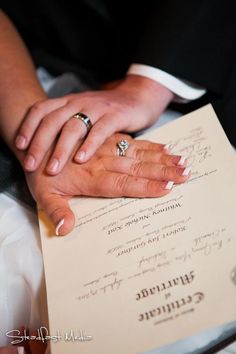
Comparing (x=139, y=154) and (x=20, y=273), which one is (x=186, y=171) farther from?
(x=20, y=273)

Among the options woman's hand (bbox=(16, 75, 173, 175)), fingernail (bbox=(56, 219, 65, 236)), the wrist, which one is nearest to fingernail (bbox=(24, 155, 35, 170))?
woman's hand (bbox=(16, 75, 173, 175))

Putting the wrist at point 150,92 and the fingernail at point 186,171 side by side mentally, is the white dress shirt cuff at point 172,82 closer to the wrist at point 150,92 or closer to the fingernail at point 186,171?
the wrist at point 150,92

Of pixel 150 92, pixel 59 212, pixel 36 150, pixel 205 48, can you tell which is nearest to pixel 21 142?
pixel 36 150

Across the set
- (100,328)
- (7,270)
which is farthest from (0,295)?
(100,328)

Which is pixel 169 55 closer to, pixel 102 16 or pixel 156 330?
pixel 102 16

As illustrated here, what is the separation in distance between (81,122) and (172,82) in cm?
20

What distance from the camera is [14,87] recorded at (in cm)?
69

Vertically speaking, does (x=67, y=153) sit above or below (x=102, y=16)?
below

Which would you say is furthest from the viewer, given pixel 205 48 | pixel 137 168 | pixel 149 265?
pixel 205 48

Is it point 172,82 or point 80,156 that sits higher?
point 172,82

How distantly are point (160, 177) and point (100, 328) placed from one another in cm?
22

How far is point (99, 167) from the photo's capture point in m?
0.58

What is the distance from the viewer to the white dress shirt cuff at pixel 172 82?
2.26ft

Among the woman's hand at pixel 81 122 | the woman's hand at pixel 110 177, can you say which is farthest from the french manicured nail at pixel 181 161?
the woman's hand at pixel 81 122
